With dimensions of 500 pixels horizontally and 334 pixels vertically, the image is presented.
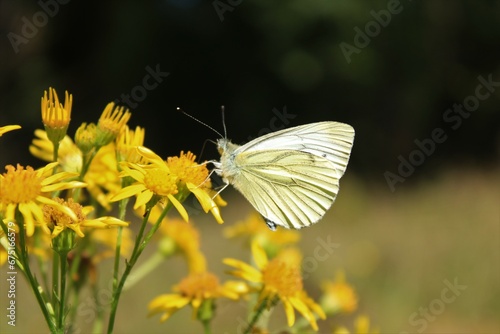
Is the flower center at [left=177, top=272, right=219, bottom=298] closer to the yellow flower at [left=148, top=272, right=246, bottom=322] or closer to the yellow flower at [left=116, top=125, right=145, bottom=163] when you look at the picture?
the yellow flower at [left=148, top=272, right=246, bottom=322]

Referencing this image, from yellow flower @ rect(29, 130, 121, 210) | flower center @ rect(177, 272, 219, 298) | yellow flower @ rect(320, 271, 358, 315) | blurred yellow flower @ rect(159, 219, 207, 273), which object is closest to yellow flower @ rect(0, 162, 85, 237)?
yellow flower @ rect(29, 130, 121, 210)

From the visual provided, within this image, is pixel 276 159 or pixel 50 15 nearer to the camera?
pixel 276 159

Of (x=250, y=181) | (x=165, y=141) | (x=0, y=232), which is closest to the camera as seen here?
(x=0, y=232)

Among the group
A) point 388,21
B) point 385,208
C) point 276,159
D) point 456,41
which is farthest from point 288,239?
point 456,41

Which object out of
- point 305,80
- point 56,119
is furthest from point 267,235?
point 305,80

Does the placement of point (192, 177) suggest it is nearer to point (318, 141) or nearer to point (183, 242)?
point (318, 141)

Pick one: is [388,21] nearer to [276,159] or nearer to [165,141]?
[165,141]

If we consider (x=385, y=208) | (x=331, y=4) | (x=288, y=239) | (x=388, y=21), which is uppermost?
(x=288, y=239)
